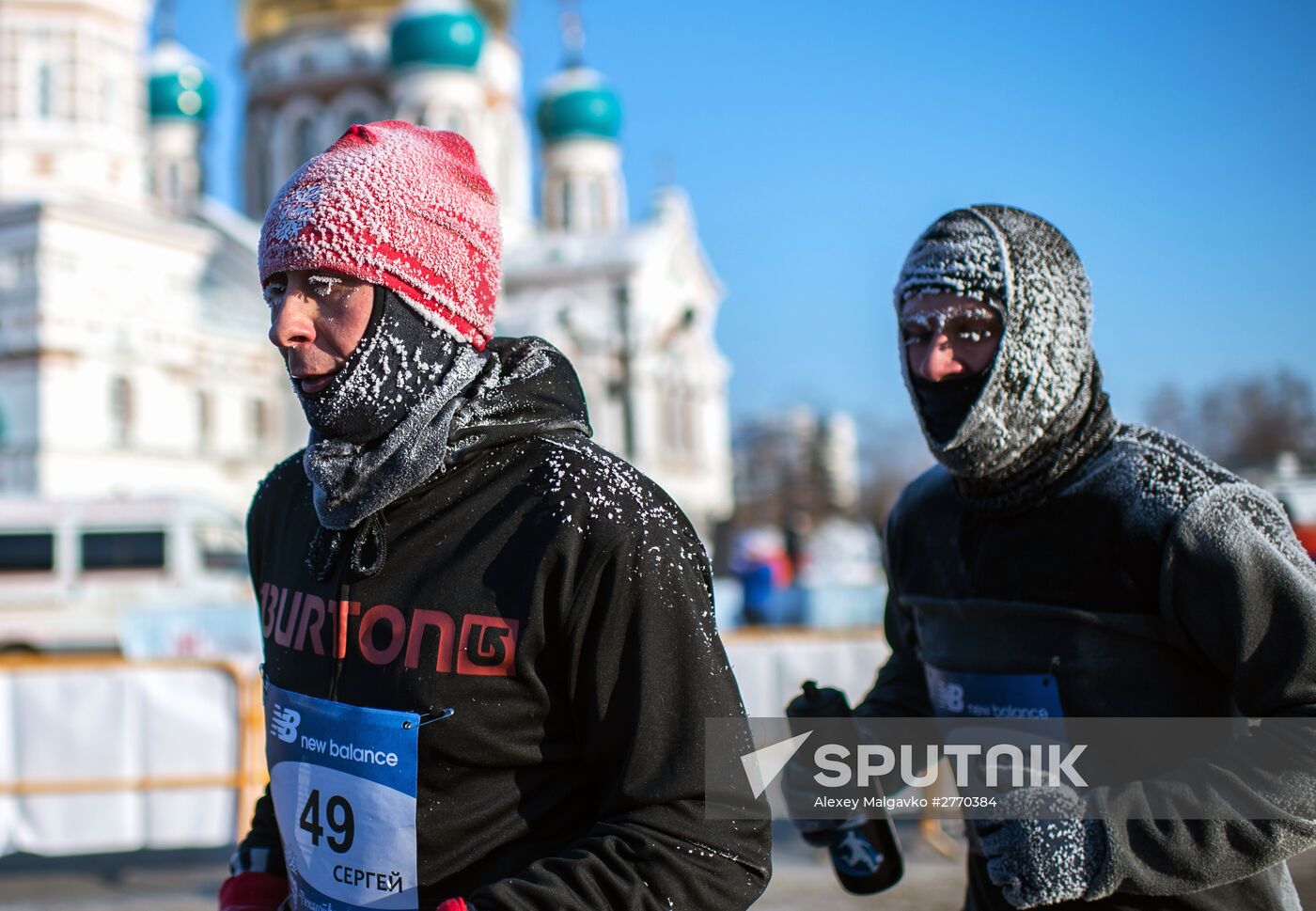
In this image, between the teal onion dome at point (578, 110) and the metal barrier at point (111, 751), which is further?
the teal onion dome at point (578, 110)

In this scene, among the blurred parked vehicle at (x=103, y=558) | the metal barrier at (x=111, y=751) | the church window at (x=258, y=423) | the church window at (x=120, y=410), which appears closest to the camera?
the metal barrier at (x=111, y=751)

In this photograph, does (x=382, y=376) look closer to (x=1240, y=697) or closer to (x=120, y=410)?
(x=1240, y=697)

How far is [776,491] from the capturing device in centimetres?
7044

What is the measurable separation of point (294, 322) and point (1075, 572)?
1426 millimetres

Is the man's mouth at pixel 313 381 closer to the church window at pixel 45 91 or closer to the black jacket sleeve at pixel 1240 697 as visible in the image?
the black jacket sleeve at pixel 1240 697

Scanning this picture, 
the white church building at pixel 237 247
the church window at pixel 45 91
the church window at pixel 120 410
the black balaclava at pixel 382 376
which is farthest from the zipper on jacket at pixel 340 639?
the church window at pixel 45 91

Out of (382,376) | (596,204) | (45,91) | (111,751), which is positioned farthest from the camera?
(596,204)

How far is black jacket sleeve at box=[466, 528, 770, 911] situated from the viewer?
167 cm

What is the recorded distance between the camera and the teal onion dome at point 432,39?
39.2 metres

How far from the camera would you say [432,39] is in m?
39.2

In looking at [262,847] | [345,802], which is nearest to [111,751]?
[262,847]


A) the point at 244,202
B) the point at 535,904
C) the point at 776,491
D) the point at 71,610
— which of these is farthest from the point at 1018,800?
the point at 776,491

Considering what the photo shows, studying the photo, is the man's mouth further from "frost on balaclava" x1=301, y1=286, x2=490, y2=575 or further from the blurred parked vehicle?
the blurred parked vehicle

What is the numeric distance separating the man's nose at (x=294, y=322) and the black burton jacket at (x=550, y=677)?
0.29 meters
